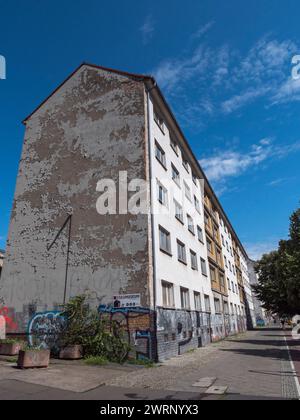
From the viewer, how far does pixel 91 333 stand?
512 inches

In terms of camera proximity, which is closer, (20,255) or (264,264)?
(20,255)

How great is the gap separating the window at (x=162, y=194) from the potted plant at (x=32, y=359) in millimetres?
8623

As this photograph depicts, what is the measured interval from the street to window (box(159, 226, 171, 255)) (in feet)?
17.9

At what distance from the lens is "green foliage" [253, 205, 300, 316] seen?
2265 centimetres

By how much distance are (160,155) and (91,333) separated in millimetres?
9827

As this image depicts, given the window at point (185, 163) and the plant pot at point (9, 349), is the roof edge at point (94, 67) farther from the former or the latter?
the plant pot at point (9, 349)

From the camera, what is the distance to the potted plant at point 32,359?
33.4ft

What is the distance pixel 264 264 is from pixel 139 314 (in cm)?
3667

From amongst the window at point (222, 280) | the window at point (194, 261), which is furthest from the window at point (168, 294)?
the window at point (222, 280)

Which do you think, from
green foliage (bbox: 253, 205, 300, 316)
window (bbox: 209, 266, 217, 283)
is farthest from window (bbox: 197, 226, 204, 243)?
green foliage (bbox: 253, 205, 300, 316)

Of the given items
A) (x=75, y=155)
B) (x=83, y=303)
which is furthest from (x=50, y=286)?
(x=75, y=155)

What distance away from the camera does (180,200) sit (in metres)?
20.6
